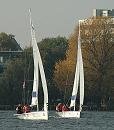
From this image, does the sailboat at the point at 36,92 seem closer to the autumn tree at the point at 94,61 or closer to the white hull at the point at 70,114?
the white hull at the point at 70,114

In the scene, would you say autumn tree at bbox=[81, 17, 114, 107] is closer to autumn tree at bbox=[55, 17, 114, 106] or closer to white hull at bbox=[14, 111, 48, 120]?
autumn tree at bbox=[55, 17, 114, 106]

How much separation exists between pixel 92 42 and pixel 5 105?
62.5 feet

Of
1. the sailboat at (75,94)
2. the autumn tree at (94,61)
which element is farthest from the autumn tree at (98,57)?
the sailboat at (75,94)

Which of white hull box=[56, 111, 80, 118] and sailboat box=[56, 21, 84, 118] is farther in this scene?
sailboat box=[56, 21, 84, 118]

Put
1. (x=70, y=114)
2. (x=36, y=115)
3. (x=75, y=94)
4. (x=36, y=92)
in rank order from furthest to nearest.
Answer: (x=75, y=94) → (x=70, y=114) → (x=36, y=92) → (x=36, y=115)

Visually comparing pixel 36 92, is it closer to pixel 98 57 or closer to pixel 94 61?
pixel 94 61

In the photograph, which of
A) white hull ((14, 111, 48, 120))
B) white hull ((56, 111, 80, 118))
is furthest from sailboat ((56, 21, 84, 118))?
white hull ((14, 111, 48, 120))

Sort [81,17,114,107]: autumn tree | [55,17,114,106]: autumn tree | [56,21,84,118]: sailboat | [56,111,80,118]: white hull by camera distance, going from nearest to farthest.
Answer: [56,111,80,118]: white hull < [56,21,84,118]: sailboat < [55,17,114,106]: autumn tree < [81,17,114,107]: autumn tree

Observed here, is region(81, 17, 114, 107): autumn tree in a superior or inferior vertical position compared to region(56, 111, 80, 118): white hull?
superior

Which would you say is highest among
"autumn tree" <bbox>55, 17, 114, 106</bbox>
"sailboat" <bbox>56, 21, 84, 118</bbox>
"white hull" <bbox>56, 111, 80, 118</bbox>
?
"autumn tree" <bbox>55, 17, 114, 106</bbox>

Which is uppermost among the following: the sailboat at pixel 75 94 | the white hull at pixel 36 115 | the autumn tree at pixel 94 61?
the autumn tree at pixel 94 61

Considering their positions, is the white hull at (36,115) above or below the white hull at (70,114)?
below

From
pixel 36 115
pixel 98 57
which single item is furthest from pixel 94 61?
pixel 36 115

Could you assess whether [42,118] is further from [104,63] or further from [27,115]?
[104,63]
